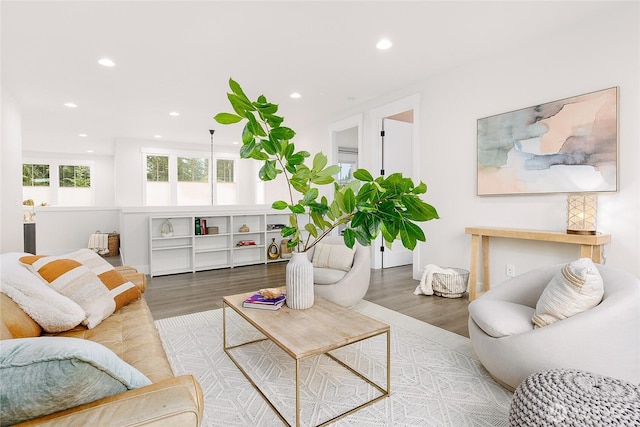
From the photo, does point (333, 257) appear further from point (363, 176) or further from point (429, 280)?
point (363, 176)

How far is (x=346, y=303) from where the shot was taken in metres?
3.09

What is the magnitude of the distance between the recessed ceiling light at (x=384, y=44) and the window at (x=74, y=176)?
1067 cm

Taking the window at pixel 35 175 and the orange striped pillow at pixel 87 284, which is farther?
the window at pixel 35 175

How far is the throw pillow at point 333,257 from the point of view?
3297 millimetres

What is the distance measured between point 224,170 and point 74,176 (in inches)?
200

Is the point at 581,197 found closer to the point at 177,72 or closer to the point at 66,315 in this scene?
the point at 66,315

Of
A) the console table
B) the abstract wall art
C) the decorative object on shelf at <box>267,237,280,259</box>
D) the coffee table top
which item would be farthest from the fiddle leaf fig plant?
the decorative object on shelf at <box>267,237,280,259</box>

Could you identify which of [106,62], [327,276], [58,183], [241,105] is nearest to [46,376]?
[241,105]

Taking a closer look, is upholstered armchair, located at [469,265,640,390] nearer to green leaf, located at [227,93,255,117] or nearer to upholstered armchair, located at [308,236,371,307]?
upholstered armchair, located at [308,236,371,307]

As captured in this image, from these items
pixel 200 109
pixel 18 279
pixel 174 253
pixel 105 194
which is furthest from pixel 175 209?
pixel 105 194

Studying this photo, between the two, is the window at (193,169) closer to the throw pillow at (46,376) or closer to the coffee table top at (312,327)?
the coffee table top at (312,327)

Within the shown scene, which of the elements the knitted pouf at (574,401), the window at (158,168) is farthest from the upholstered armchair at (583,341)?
the window at (158,168)

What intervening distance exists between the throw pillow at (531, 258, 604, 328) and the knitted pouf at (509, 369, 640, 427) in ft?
1.14

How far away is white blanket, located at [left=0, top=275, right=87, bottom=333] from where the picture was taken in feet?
5.01
